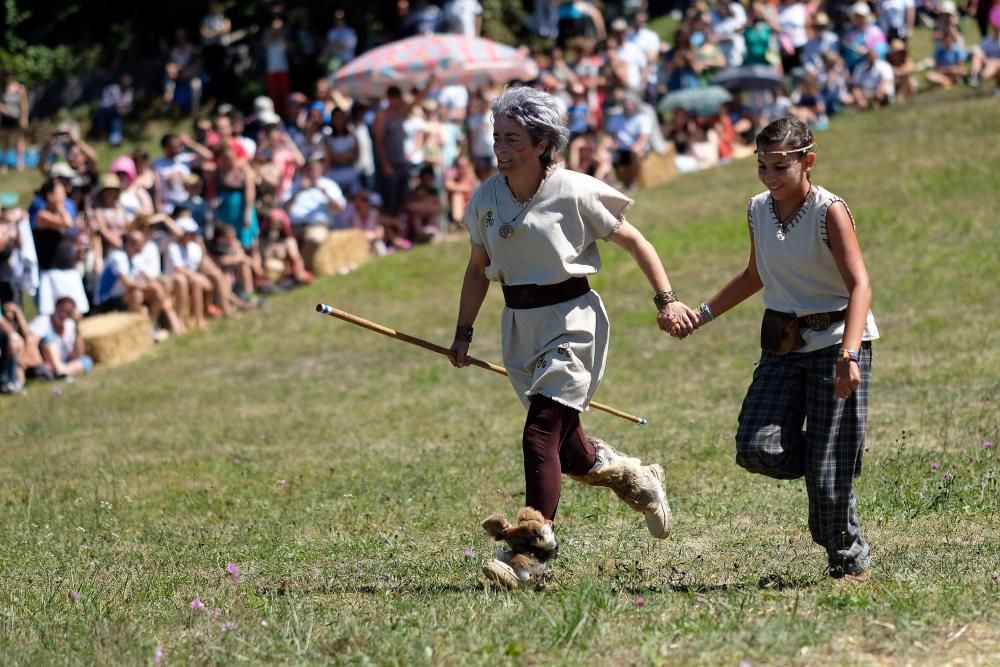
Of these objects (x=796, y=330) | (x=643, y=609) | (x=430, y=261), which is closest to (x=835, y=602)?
(x=643, y=609)

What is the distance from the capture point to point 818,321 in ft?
19.1

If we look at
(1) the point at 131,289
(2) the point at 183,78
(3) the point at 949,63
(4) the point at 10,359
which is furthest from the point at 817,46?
(4) the point at 10,359

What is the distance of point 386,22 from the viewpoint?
95.2 ft

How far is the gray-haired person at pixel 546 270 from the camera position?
600 cm

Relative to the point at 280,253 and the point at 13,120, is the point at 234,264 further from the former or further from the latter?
the point at 13,120

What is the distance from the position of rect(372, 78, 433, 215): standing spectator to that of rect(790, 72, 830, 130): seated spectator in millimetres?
7062

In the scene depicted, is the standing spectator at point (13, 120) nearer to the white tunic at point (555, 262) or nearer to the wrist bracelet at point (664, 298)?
the white tunic at point (555, 262)

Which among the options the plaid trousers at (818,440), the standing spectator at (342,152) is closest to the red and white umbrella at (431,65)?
the standing spectator at (342,152)

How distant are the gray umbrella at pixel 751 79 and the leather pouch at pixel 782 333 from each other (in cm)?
1840

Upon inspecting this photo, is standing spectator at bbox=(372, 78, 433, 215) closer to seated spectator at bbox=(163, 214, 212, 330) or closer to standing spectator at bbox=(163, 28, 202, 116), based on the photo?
seated spectator at bbox=(163, 214, 212, 330)

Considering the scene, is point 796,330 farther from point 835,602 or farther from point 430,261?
point 430,261

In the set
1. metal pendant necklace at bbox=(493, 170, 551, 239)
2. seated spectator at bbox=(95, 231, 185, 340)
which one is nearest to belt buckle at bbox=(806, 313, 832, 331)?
metal pendant necklace at bbox=(493, 170, 551, 239)

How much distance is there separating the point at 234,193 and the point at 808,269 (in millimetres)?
12501

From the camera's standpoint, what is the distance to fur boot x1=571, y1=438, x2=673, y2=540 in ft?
20.8
